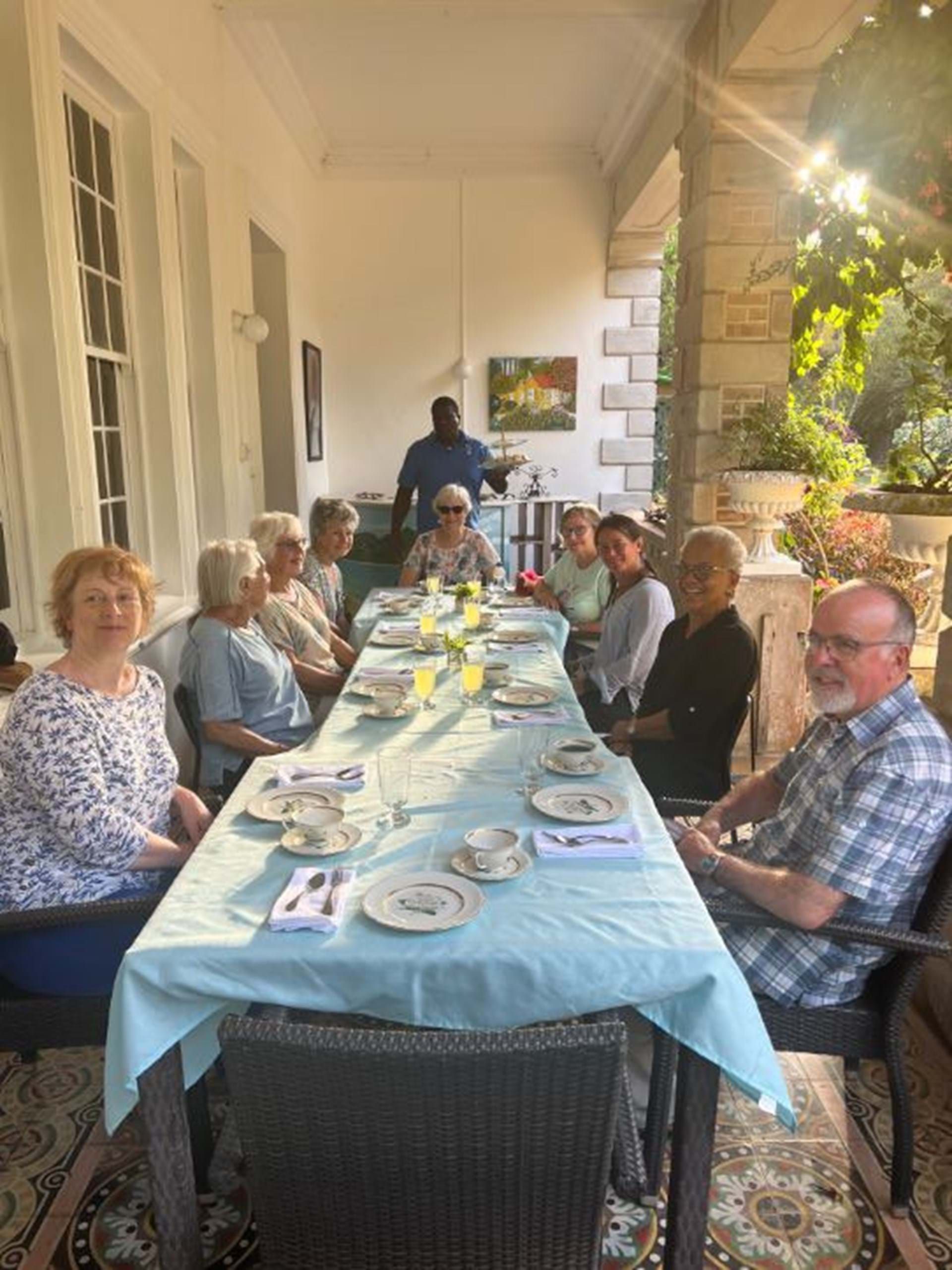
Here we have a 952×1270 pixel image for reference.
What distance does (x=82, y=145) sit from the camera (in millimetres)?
3311

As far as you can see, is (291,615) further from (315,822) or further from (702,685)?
(315,822)

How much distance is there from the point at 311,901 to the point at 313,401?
21.3ft

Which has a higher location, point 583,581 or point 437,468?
point 437,468

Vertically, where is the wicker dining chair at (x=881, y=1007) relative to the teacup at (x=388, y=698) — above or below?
below

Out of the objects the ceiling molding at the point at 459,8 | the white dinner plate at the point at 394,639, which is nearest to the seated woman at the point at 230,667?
the white dinner plate at the point at 394,639

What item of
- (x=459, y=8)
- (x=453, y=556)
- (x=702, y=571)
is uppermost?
(x=459, y=8)

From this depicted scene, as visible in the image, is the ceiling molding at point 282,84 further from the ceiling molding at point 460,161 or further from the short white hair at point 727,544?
the short white hair at point 727,544

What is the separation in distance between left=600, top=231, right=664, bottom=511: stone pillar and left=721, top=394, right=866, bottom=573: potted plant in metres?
3.97

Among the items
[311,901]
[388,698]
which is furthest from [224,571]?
[311,901]

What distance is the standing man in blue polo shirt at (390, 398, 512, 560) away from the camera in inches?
248

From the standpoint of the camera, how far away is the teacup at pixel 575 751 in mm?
1983

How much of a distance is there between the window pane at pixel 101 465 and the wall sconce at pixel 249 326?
1.48 meters

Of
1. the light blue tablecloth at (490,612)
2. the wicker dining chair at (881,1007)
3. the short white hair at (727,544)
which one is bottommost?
the wicker dining chair at (881,1007)

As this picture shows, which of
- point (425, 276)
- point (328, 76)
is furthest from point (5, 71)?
point (425, 276)
